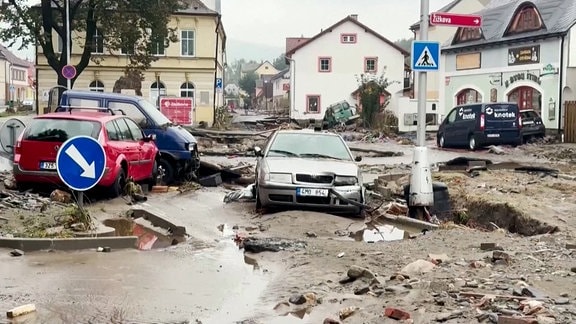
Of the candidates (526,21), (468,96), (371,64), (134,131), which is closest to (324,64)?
(371,64)

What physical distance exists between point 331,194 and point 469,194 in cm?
378

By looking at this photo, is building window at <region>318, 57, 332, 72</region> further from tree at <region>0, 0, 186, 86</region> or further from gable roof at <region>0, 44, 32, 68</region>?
gable roof at <region>0, 44, 32, 68</region>

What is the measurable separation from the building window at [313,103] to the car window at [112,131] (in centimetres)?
4956

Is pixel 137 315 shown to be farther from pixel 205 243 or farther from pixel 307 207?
pixel 307 207

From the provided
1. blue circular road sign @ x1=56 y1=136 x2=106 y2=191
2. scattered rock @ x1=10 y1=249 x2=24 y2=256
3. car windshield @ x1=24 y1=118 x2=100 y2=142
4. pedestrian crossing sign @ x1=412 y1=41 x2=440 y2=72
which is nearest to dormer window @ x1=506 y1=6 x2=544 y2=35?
pedestrian crossing sign @ x1=412 y1=41 x2=440 y2=72

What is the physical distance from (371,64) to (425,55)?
2061 inches

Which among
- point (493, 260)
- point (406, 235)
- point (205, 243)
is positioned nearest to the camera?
point (493, 260)

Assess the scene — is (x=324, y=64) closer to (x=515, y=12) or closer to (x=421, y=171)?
(x=515, y=12)

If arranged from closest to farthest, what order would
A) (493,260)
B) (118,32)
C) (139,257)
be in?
(493,260) < (139,257) < (118,32)

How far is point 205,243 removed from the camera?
9648 millimetres

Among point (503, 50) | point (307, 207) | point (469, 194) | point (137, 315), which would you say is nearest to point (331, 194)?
point (307, 207)

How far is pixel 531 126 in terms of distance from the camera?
3350cm

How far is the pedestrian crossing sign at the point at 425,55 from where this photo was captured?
1203cm

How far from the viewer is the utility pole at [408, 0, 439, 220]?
12.0m
